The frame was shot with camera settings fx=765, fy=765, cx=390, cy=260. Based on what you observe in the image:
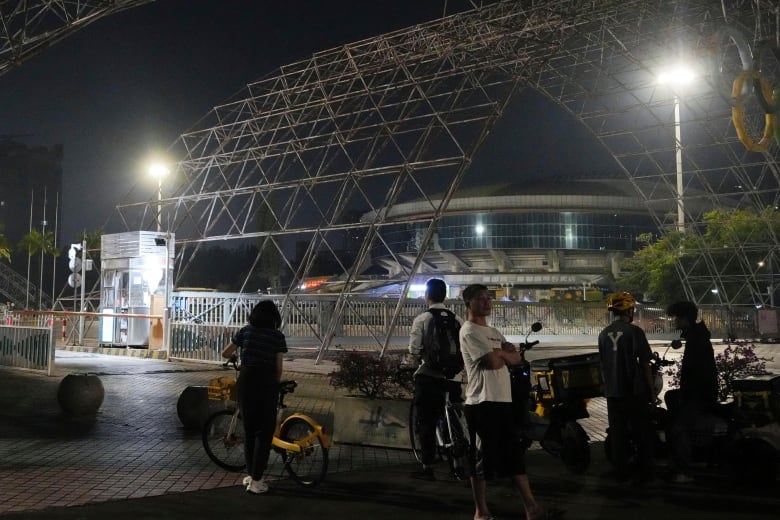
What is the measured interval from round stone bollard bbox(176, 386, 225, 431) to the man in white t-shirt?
4.98 m

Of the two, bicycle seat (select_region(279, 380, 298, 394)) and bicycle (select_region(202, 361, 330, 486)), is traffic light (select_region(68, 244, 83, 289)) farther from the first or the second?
bicycle seat (select_region(279, 380, 298, 394))

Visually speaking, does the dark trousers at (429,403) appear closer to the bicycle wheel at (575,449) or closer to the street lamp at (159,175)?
the bicycle wheel at (575,449)

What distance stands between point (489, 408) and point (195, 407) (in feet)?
17.7

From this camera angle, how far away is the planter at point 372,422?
832cm

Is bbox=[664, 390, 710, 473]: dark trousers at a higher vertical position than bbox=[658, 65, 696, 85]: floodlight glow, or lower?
lower

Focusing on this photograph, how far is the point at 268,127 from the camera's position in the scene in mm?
24531

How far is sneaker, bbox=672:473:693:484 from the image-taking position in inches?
272

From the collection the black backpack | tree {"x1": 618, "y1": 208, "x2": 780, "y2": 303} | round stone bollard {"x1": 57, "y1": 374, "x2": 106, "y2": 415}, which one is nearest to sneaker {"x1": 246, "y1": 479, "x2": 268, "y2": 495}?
the black backpack

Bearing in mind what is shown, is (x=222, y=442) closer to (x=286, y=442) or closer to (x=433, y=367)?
(x=286, y=442)

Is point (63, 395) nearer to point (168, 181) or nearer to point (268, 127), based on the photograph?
point (268, 127)

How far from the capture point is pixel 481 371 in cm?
541

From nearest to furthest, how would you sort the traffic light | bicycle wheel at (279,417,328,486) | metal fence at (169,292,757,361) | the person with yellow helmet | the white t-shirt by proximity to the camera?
the white t-shirt → the person with yellow helmet → bicycle wheel at (279,417,328,486) → metal fence at (169,292,757,361) → the traffic light

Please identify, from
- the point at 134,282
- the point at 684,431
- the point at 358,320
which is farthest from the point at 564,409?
the point at 134,282

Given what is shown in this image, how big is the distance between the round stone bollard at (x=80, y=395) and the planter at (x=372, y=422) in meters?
4.12
